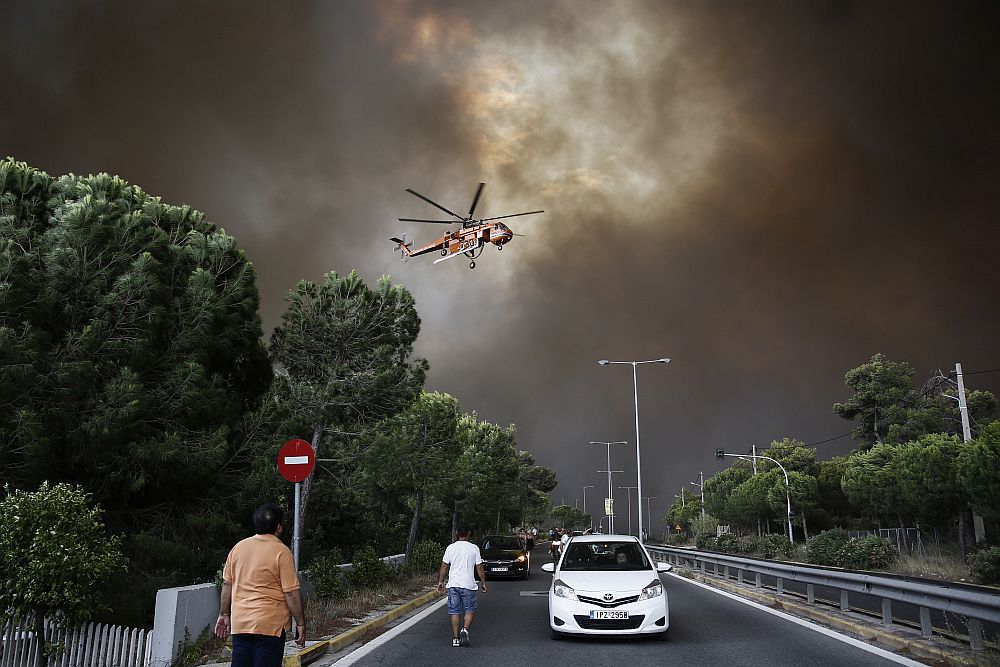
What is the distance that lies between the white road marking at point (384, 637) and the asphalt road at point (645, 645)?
0.41 feet

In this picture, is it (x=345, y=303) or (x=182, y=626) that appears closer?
(x=182, y=626)

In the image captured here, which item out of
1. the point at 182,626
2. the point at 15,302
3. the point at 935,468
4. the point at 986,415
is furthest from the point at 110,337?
the point at 986,415

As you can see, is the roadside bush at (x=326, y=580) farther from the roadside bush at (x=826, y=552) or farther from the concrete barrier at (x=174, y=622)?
the roadside bush at (x=826, y=552)

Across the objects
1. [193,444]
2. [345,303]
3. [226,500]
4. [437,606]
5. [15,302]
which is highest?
[345,303]

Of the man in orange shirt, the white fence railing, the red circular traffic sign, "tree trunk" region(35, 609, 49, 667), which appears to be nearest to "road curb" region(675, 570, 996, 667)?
the man in orange shirt

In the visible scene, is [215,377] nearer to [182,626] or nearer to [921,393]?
[182,626]

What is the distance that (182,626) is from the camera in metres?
9.18

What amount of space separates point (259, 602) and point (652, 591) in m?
6.80

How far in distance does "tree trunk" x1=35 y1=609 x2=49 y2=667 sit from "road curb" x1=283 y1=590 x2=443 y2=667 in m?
2.77

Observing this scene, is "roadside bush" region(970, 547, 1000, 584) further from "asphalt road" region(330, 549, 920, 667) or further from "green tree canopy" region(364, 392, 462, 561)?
"green tree canopy" region(364, 392, 462, 561)

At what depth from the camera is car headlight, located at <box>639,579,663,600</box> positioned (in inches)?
434

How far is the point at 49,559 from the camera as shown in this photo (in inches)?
339

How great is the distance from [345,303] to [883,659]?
14340mm

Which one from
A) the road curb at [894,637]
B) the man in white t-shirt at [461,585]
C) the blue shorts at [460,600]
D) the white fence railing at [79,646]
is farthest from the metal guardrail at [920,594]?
the white fence railing at [79,646]
